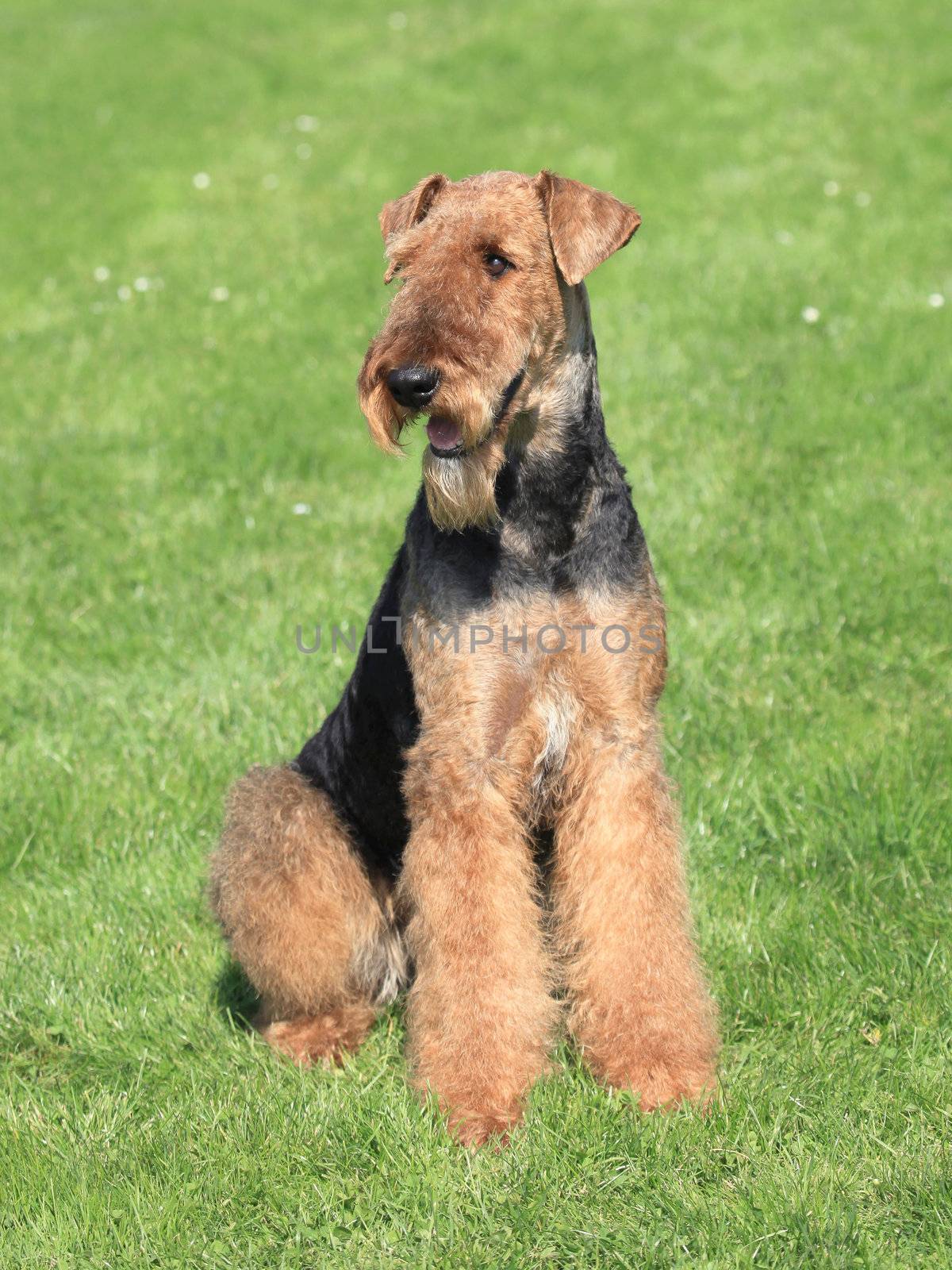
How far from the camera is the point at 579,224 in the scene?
10.9 ft

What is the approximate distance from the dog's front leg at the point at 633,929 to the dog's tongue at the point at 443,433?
92 centimetres

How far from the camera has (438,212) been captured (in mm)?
3389

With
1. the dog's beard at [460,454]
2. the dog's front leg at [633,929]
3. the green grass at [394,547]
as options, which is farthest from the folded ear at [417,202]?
the green grass at [394,547]

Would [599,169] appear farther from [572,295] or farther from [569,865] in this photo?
[569,865]

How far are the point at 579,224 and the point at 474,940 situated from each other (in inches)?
77.1

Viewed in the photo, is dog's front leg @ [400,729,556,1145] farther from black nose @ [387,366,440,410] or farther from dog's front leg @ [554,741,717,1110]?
black nose @ [387,366,440,410]

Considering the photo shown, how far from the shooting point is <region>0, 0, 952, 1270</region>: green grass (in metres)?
3.01

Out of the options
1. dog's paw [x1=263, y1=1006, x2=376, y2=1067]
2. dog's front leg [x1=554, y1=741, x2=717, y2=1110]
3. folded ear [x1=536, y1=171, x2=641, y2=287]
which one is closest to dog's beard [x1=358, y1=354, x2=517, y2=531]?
folded ear [x1=536, y1=171, x2=641, y2=287]

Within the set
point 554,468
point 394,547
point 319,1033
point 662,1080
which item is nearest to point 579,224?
point 554,468

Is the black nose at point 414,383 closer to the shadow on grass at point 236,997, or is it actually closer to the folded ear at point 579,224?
the folded ear at point 579,224

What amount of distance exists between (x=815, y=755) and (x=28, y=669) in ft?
11.8

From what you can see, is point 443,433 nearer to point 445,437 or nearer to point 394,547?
point 445,437

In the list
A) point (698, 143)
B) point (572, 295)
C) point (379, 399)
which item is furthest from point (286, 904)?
point (698, 143)

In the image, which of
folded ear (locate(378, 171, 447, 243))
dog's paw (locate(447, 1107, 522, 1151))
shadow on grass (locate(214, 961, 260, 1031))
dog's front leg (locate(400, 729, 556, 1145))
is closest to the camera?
dog's paw (locate(447, 1107, 522, 1151))
